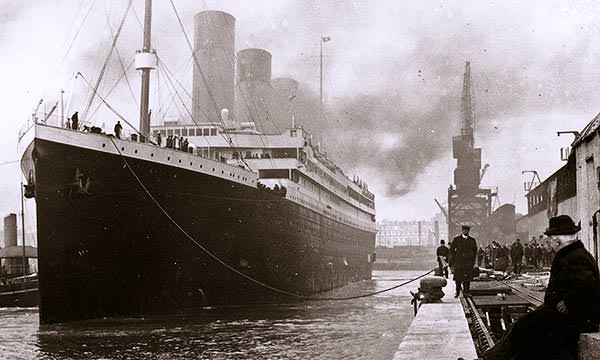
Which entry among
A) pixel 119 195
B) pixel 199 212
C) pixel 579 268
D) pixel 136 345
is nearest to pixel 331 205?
pixel 199 212

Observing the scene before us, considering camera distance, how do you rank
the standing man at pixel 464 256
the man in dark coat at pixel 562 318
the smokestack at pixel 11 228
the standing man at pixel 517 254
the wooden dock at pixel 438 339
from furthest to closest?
the smokestack at pixel 11 228
the standing man at pixel 517 254
the standing man at pixel 464 256
the wooden dock at pixel 438 339
the man in dark coat at pixel 562 318

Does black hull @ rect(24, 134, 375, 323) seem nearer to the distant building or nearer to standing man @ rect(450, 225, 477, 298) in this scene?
standing man @ rect(450, 225, 477, 298)

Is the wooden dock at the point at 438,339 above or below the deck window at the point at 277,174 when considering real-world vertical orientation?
below

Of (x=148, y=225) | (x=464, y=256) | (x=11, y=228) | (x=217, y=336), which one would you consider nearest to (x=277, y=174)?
(x=148, y=225)

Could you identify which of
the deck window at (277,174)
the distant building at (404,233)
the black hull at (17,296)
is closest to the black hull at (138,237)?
the deck window at (277,174)

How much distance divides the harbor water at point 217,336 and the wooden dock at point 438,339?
3.70 m

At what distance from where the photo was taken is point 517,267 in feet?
61.8

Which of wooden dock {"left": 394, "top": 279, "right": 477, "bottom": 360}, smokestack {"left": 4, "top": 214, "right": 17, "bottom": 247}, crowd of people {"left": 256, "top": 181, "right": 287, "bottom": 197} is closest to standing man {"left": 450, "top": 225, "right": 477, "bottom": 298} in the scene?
wooden dock {"left": 394, "top": 279, "right": 477, "bottom": 360}

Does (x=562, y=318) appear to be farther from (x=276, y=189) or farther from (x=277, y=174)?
(x=277, y=174)

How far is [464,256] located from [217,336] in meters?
6.06

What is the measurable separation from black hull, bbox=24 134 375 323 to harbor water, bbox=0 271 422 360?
0.61 m

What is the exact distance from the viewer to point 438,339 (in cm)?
634

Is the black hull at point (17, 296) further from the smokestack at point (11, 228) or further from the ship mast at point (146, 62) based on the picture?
the ship mast at point (146, 62)

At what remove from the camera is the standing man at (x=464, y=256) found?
1079 centimetres
